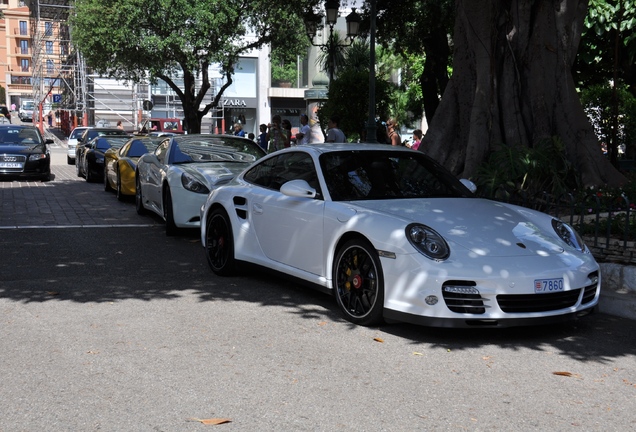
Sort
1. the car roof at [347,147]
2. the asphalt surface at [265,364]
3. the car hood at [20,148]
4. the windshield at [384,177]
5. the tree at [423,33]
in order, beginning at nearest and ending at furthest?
the asphalt surface at [265,364] < the windshield at [384,177] < the car roof at [347,147] < the tree at [423,33] < the car hood at [20,148]

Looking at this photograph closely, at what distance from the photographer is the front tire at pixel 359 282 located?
630 cm

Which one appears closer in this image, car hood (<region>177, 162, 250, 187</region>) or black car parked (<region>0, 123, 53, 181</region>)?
car hood (<region>177, 162, 250, 187</region>)

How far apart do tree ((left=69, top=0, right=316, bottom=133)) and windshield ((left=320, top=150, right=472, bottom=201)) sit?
73.1 ft

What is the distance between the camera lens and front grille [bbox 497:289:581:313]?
19.5 feet

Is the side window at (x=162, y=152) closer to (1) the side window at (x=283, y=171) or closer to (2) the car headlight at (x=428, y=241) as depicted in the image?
(1) the side window at (x=283, y=171)

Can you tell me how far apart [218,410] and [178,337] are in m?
1.71

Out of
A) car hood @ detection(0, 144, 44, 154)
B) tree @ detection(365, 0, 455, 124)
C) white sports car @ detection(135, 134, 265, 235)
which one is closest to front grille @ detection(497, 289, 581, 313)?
white sports car @ detection(135, 134, 265, 235)

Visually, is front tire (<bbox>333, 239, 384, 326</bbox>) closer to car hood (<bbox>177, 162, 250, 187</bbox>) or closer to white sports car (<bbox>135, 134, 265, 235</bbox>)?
car hood (<bbox>177, 162, 250, 187</bbox>)

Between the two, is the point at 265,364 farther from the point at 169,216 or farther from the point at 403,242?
the point at 169,216

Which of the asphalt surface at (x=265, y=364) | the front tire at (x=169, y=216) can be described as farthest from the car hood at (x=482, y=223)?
the front tire at (x=169, y=216)

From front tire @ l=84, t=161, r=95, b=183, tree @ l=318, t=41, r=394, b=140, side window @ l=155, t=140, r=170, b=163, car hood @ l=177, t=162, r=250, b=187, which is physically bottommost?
front tire @ l=84, t=161, r=95, b=183

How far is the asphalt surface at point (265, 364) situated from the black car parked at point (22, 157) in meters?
14.2

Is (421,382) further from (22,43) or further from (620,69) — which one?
(22,43)

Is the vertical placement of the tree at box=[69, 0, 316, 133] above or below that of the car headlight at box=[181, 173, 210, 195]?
above
